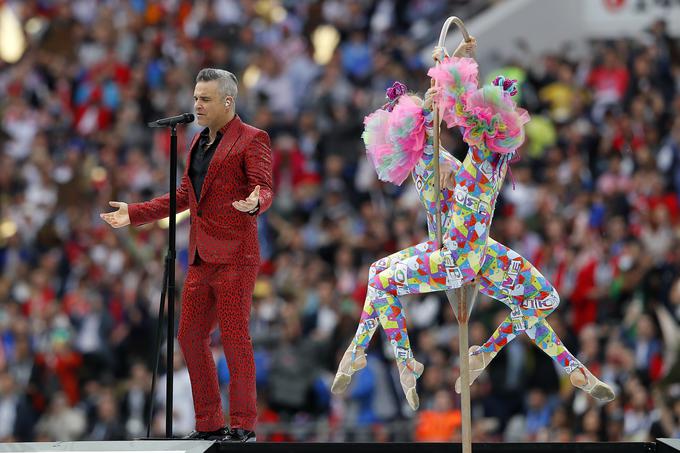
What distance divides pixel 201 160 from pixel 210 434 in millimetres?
1496

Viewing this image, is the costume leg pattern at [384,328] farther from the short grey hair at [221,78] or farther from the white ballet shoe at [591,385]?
the short grey hair at [221,78]

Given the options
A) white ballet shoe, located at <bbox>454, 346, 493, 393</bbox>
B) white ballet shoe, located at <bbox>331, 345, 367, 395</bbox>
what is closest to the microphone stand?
white ballet shoe, located at <bbox>331, 345, 367, 395</bbox>

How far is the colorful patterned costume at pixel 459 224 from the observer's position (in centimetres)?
706

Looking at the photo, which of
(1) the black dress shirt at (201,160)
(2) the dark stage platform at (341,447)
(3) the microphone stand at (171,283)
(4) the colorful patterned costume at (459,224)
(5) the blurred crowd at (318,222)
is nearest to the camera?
(4) the colorful patterned costume at (459,224)

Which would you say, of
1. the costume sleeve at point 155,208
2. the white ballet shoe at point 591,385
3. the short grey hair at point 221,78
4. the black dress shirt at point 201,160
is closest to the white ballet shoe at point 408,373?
the white ballet shoe at point 591,385

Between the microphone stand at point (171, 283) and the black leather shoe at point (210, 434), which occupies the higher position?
the microphone stand at point (171, 283)

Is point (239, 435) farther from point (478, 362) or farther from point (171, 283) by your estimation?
point (478, 362)

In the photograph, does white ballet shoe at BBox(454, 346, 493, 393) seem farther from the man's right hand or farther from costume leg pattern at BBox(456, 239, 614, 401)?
the man's right hand

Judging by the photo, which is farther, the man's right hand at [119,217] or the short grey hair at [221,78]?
the man's right hand at [119,217]

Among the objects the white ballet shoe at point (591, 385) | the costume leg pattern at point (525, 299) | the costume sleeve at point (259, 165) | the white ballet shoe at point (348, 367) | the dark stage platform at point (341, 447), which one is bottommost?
the dark stage platform at point (341, 447)

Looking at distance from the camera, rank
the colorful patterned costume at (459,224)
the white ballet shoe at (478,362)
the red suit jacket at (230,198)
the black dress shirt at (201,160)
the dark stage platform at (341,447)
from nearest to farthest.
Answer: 1. the colorful patterned costume at (459,224)
2. the dark stage platform at (341,447)
3. the white ballet shoe at (478,362)
4. the red suit jacket at (230,198)
5. the black dress shirt at (201,160)

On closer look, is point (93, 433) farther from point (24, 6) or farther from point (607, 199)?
point (24, 6)

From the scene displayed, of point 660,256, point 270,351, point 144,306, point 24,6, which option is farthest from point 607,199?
point 24,6

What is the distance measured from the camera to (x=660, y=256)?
12.6m
